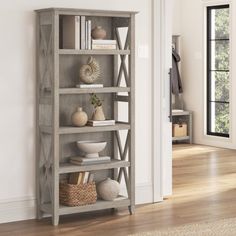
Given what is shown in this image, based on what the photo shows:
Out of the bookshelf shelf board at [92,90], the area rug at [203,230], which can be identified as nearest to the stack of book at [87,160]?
the bookshelf shelf board at [92,90]

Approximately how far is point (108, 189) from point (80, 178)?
0.26 m

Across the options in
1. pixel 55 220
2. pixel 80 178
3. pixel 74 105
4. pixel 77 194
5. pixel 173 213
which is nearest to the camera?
pixel 55 220

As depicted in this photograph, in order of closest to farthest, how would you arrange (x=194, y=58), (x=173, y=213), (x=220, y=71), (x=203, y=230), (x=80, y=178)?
(x=203, y=230) → (x=80, y=178) → (x=173, y=213) → (x=220, y=71) → (x=194, y=58)

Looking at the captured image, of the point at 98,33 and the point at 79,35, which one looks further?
the point at 98,33

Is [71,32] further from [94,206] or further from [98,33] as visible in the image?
[94,206]

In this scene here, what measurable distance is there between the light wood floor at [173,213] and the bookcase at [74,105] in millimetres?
130

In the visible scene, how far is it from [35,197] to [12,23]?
1465 mm

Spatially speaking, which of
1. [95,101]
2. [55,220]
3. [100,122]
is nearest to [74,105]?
[95,101]

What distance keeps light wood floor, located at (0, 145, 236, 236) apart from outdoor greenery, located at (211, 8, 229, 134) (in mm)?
2310

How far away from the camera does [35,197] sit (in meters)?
5.62

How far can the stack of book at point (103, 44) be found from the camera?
5.52 metres

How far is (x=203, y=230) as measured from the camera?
17.2 feet

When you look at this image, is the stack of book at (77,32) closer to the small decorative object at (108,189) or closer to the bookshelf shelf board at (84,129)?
the bookshelf shelf board at (84,129)

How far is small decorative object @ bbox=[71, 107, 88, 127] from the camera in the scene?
216 inches
